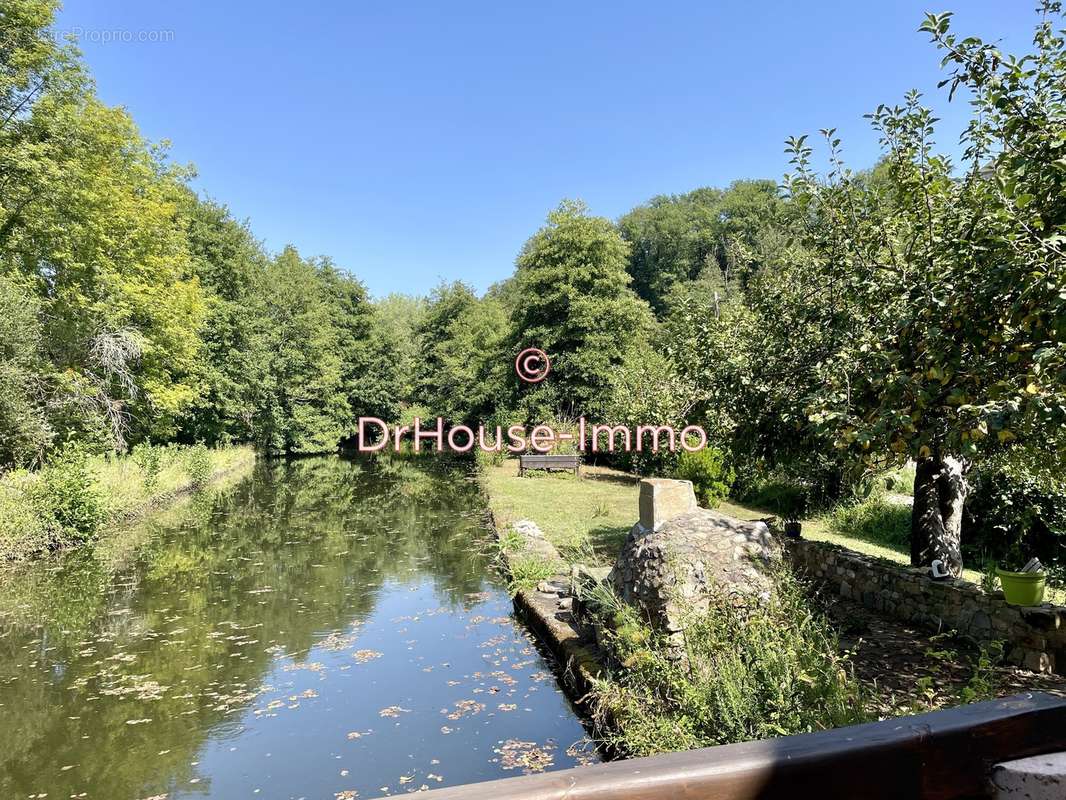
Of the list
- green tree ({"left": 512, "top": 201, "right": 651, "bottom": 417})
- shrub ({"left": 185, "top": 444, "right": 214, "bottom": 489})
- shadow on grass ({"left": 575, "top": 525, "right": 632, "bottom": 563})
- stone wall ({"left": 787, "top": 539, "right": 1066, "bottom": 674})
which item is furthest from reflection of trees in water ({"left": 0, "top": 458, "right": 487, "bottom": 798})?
green tree ({"left": 512, "top": 201, "right": 651, "bottom": 417})

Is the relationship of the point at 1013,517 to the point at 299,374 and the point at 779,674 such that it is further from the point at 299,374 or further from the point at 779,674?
the point at 299,374

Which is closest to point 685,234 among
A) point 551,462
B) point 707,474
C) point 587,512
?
point 551,462

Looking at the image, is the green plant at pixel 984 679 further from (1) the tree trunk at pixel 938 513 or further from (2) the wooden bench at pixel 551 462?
(2) the wooden bench at pixel 551 462

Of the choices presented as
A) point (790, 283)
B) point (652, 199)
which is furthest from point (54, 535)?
point (652, 199)

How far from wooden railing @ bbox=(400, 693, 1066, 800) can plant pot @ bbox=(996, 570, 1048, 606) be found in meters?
5.80

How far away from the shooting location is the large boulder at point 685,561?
5.89m

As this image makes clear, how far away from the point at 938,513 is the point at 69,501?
1646 cm

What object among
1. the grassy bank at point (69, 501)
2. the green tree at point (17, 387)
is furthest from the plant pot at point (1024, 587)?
the green tree at point (17, 387)

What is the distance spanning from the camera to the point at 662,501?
268 inches

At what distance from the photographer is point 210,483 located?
26.9 meters

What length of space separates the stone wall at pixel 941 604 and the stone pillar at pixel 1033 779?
626 centimetres

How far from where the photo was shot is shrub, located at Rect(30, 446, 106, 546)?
13.7 meters

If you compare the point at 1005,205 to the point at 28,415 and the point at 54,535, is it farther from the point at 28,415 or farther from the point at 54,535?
the point at 28,415

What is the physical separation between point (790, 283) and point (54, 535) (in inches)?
596
